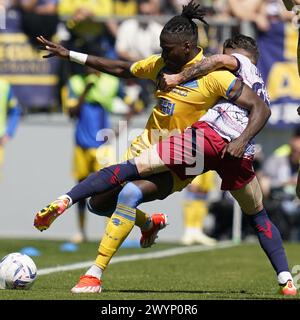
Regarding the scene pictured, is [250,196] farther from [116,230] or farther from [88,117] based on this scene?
[88,117]

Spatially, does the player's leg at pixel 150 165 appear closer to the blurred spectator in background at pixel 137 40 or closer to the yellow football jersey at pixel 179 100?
the yellow football jersey at pixel 179 100

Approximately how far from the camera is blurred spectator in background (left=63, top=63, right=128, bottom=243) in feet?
53.1

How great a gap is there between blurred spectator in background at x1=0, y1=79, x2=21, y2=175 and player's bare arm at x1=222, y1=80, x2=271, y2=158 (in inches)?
354

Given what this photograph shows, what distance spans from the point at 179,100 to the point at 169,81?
18cm

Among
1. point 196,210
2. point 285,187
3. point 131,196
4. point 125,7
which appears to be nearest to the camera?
point 131,196

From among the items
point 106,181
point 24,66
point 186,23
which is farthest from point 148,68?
point 24,66

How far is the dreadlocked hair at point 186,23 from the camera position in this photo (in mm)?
8352

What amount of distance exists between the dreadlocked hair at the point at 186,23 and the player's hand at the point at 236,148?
103 centimetres

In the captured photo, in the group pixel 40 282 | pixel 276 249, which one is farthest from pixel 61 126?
pixel 276 249

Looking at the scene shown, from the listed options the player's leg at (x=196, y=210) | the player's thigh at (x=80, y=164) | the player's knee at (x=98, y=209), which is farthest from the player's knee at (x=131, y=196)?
the player's thigh at (x=80, y=164)

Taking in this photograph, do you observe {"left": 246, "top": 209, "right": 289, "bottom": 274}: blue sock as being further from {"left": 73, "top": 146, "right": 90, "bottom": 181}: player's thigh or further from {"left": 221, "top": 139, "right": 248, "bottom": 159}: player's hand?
{"left": 73, "top": 146, "right": 90, "bottom": 181}: player's thigh

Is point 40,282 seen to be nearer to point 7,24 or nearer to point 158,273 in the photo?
point 158,273

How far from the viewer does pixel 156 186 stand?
27.1 ft
